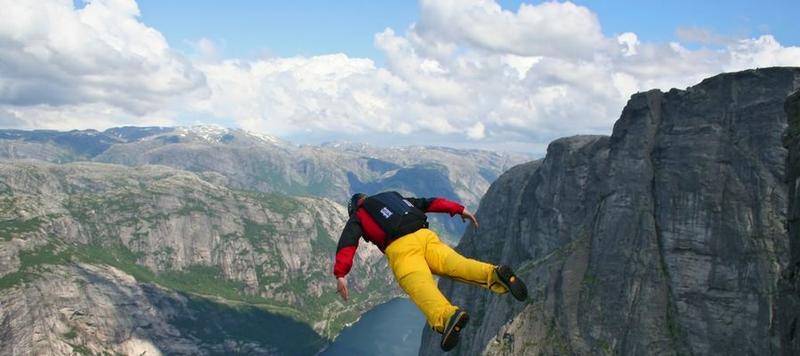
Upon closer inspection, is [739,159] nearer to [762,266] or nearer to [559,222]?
[762,266]

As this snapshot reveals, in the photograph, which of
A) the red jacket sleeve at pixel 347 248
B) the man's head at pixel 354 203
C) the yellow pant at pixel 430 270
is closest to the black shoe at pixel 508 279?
the yellow pant at pixel 430 270

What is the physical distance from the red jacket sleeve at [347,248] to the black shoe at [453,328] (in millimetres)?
3580

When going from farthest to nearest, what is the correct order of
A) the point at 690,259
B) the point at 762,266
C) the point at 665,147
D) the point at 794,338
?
the point at 665,147, the point at 690,259, the point at 762,266, the point at 794,338

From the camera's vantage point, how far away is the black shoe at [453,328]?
49.9 ft

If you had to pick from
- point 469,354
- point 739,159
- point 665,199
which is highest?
point 739,159

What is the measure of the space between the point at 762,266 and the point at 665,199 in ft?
83.9

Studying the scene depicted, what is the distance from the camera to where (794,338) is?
2292 centimetres

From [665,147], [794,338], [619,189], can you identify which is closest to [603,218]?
[619,189]

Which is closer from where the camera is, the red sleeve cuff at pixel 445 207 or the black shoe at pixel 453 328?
the black shoe at pixel 453 328

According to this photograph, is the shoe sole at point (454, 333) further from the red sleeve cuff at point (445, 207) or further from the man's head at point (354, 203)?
the red sleeve cuff at point (445, 207)

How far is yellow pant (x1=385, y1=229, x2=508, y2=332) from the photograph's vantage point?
16.3 metres

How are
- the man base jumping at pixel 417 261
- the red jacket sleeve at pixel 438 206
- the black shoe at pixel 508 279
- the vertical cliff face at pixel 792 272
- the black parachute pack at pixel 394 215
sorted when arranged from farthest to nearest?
the vertical cliff face at pixel 792 272
the red jacket sleeve at pixel 438 206
the black parachute pack at pixel 394 215
the black shoe at pixel 508 279
the man base jumping at pixel 417 261

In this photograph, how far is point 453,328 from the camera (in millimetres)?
15234

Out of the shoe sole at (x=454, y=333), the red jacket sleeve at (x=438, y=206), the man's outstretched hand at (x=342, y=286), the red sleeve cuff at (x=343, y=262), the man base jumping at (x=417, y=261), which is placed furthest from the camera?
the red jacket sleeve at (x=438, y=206)
